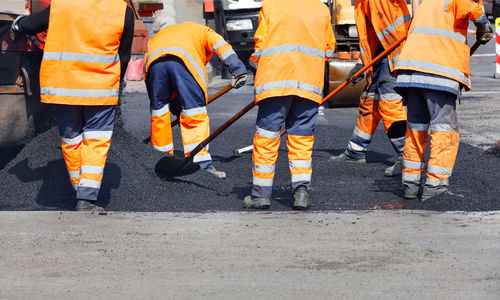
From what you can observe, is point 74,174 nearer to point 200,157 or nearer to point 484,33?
point 200,157

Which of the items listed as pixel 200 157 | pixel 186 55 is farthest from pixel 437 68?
pixel 200 157

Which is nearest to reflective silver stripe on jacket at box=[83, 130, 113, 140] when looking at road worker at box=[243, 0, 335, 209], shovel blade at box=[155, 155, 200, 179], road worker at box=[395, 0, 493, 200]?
shovel blade at box=[155, 155, 200, 179]

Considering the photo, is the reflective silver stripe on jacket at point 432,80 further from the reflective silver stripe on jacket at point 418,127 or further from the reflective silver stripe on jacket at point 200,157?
the reflective silver stripe on jacket at point 200,157

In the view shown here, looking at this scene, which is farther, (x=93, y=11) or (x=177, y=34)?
(x=177, y=34)

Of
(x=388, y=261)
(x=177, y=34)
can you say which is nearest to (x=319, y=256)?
(x=388, y=261)

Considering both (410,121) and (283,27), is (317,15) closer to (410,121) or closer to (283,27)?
(283,27)

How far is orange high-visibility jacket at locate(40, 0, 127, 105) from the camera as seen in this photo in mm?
5074

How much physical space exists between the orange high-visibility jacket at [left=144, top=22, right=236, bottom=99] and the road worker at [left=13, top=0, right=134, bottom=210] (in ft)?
3.11

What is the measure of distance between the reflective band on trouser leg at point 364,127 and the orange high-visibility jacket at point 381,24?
→ 428 millimetres

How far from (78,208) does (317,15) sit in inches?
79.1

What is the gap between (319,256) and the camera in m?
3.93

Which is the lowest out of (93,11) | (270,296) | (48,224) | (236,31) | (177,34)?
(236,31)

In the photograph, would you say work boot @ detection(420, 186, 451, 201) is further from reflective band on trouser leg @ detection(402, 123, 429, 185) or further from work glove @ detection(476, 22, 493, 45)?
work glove @ detection(476, 22, 493, 45)

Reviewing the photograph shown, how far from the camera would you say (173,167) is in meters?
5.96
